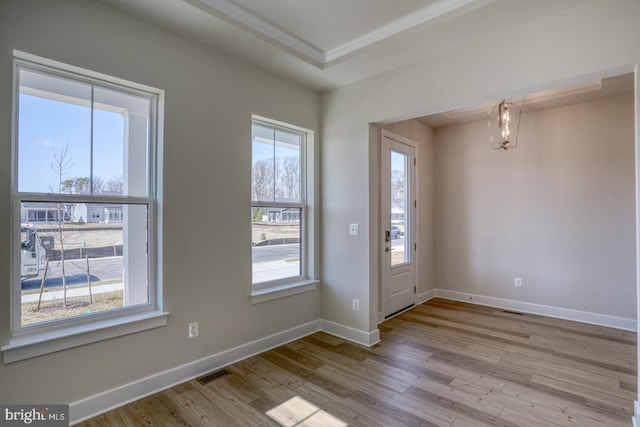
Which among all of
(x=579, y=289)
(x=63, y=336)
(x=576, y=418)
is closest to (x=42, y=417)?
(x=63, y=336)

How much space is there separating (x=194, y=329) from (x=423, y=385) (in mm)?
1904

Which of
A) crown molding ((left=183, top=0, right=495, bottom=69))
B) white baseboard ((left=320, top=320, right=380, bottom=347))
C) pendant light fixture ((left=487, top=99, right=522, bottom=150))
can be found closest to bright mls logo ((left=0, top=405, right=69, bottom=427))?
white baseboard ((left=320, top=320, right=380, bottom=347))

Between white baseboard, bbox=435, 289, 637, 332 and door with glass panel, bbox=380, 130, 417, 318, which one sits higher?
door with glass panel, bbox=380, 130, 417, 318

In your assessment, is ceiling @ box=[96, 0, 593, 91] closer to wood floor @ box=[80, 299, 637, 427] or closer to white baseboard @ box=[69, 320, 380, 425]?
white baseboard @ box=[69, 320, 380, 425]

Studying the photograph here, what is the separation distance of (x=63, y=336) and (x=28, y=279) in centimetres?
42

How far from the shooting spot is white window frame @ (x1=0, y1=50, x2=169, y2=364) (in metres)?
1.89

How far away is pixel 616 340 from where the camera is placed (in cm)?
334

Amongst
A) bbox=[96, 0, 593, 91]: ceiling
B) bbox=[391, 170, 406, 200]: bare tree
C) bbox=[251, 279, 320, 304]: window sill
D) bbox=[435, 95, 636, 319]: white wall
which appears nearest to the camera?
bbox=[96, 0, 593, 91]: ceiling

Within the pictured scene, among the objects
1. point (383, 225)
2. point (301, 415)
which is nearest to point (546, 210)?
point (383, 225)

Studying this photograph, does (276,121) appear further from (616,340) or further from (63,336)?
(616,340)

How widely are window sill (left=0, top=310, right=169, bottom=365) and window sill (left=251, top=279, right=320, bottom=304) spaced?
869mm

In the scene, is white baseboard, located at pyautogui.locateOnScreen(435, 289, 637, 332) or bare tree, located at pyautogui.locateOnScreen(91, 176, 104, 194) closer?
bare tree, located at pyautogui.locateOnScreen(91, 176, 104, 194)

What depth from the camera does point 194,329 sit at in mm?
2625

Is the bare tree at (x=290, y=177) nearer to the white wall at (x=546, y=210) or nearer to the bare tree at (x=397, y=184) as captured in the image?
the bare tree at (x=397, y=184)
